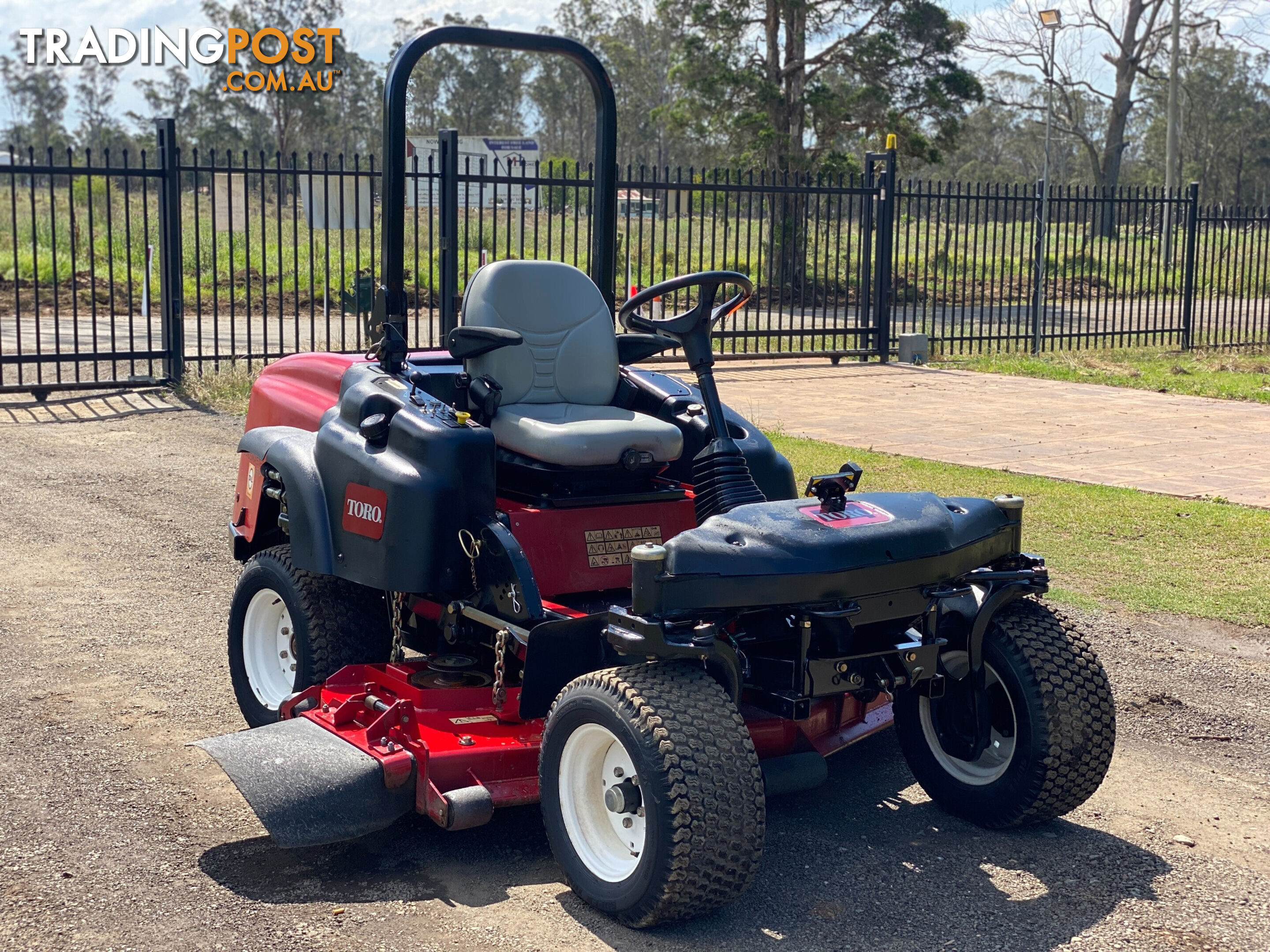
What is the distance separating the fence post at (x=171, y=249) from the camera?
40.0 feet

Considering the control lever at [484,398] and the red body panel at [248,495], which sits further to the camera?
the red body panel at [248,495]

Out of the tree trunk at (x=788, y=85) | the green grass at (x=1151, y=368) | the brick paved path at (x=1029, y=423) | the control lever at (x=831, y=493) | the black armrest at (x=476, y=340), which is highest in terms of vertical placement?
the tree trunk at (x=788, y=85)

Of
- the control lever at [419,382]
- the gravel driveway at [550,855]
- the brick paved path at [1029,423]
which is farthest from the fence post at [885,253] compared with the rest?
the control lever at [419,382]

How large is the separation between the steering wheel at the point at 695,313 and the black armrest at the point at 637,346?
18.5 inches

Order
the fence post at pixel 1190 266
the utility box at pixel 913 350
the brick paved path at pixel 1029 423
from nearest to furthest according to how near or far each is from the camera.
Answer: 1. the brick paved path at pixel 1029 423
2. the utility box at pixel 913 350
3. the fence post at pixel 1190 266

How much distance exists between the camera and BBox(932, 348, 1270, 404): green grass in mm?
13906

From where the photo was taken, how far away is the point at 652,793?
3088 mm

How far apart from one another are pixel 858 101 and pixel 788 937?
2311cm

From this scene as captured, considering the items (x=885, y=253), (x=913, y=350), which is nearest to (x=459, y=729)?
(x=913, y=350)

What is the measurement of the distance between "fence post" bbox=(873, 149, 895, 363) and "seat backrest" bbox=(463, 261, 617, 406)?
1195cm

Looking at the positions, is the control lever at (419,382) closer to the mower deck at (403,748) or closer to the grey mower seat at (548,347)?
the grey mower seat at (548,347)

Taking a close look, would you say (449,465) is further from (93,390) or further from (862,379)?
(862,379)

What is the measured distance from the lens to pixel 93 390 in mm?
12422

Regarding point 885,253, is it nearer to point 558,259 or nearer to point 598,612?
point 558,259
